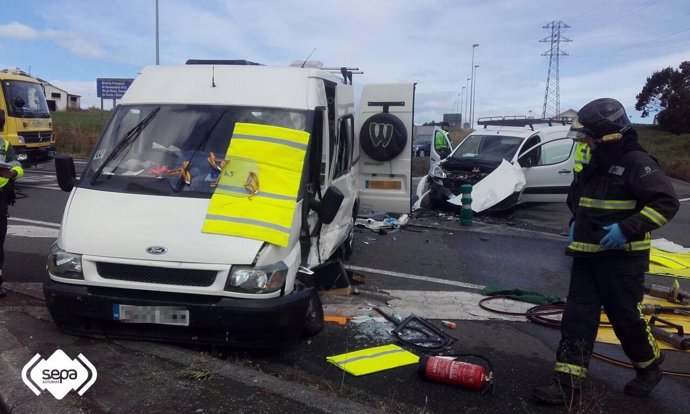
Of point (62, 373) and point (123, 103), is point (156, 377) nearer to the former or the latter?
point (62, 373)

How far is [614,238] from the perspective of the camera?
377cm

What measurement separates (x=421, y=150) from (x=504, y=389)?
3098 cm

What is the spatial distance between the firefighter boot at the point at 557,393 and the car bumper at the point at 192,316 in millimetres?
1761

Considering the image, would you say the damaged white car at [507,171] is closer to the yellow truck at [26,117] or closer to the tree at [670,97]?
the yellow truck at [26,117]

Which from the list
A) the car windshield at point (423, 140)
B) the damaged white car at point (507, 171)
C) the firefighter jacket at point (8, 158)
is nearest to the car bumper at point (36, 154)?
the damaged white car at point (507, 171)

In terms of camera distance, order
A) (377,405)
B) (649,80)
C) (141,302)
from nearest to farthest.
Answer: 1. (377,405)
2. (141,302)
3. (649,80)

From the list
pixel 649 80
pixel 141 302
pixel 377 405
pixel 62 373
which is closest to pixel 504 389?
pixel 377 405

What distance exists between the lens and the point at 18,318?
5062mm

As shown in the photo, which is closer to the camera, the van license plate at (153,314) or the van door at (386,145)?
the van license plate at (153,314)

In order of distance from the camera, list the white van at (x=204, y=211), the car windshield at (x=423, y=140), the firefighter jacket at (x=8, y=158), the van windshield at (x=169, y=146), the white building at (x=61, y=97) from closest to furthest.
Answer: the white van at (x=204, y=211) < the van windshield at (x=169, y=146) < the firefighter jacket at (x=8, y=158) < the car windshield at (x=423, y=140) < the white building at (x=61, y=97)

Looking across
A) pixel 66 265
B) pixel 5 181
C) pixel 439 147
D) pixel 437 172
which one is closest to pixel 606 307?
pixel 66 265

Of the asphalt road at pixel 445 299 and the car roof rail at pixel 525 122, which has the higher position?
the car roof rail at pixel 525 122

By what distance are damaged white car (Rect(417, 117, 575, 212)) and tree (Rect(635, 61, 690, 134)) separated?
34.7 meters

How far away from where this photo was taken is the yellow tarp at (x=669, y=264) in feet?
27.3
